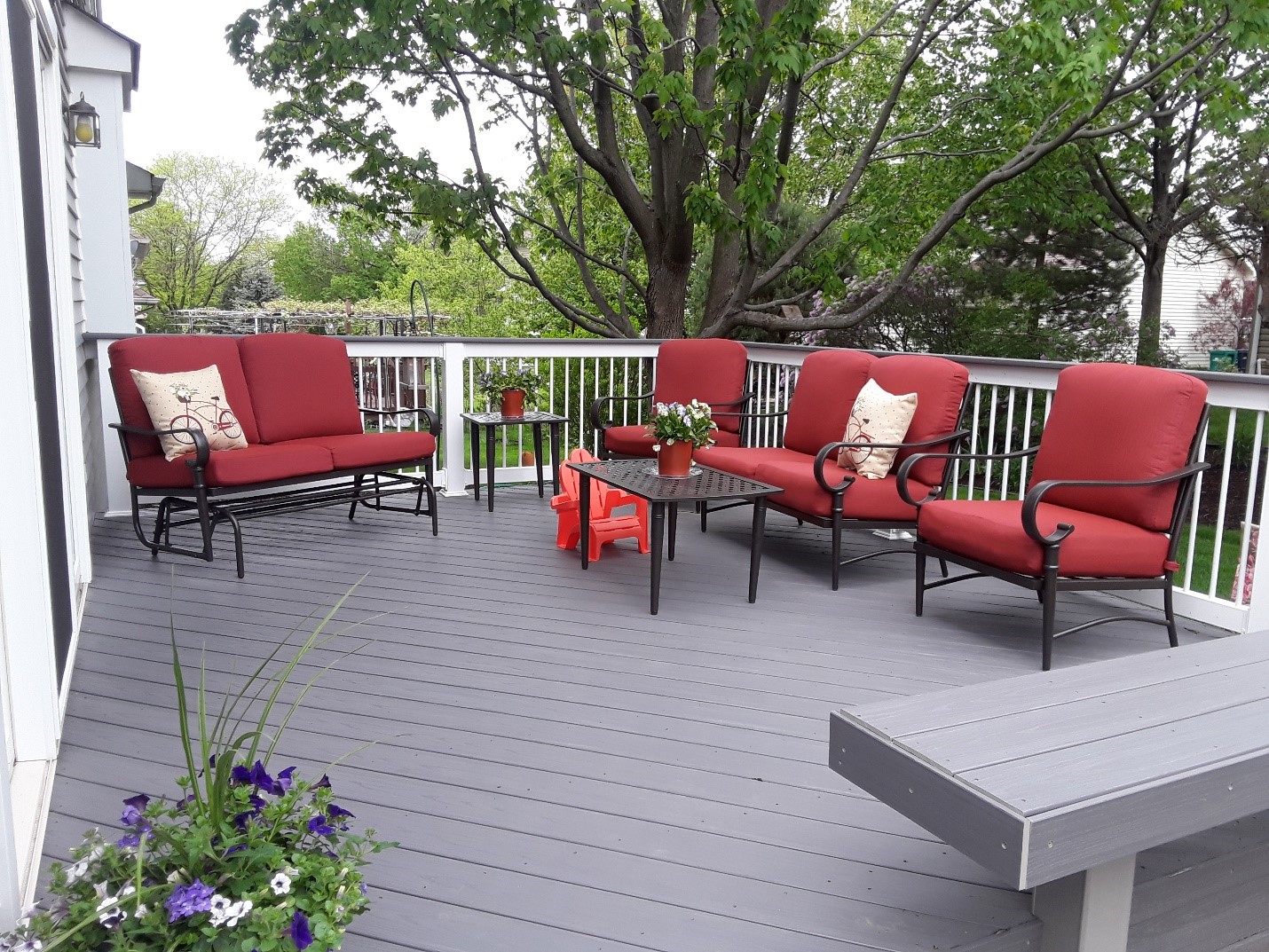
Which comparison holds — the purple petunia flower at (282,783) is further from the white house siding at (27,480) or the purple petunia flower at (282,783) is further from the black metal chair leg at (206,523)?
the black metal chair leg at (206,523)

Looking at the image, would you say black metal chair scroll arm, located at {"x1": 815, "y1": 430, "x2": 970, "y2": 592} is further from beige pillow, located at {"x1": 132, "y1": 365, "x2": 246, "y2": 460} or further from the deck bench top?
beige pillow, located at {"x1": 132, "y1": 365, "x2": 246, "y2": 460}

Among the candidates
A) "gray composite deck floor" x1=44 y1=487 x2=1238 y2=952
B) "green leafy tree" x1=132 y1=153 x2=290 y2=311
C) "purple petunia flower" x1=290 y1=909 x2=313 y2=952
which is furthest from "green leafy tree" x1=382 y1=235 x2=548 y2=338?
"purple petunia flower" x1=290 y1=909 x2=313 y2=952

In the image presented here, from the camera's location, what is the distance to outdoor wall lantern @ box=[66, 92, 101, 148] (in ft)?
17.4

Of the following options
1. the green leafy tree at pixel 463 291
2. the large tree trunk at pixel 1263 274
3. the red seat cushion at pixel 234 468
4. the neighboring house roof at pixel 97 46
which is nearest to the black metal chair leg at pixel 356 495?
the red seat cushion at pixel 234 468

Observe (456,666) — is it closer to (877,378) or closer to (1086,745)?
(1086,745)

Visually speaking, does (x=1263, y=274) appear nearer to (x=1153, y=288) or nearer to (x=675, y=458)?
(x=1153, y=288)

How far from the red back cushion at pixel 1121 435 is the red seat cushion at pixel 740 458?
1383mm

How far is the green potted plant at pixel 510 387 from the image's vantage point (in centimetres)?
608

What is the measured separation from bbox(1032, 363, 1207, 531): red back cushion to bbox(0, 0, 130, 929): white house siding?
11.0 ft

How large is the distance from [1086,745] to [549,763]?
1317 millimetres

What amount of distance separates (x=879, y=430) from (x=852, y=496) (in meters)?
0.37

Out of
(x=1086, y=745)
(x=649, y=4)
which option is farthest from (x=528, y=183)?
(x=1086, y=745)

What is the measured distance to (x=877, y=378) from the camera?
4.87 meters

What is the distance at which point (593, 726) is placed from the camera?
2.82m
